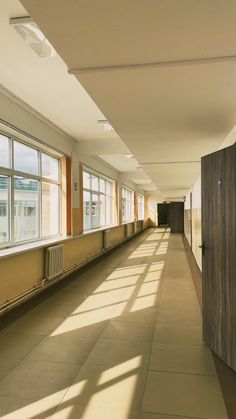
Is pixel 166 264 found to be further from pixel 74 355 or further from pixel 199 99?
pixel 199 99

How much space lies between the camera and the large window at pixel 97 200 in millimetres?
9203

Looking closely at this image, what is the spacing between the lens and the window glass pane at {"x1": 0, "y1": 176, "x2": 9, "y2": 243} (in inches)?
184

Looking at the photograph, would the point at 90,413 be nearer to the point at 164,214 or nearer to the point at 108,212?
the point at 108,212

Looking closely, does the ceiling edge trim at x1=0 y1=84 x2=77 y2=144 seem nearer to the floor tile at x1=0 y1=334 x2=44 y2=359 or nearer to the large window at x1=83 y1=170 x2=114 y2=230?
the large window at x1=83 y1=170 x2=114 y2=230

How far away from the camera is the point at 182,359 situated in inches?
120

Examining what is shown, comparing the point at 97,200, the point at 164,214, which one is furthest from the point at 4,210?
the point at 164,214

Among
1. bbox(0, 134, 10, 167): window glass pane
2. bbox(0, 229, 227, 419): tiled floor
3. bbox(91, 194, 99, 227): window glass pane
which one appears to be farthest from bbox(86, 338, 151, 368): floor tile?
bbox(91, 194, 99, 227): window glass pane

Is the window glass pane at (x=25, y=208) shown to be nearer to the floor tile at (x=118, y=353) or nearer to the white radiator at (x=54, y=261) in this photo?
the white radiator at (x=54, y=261)

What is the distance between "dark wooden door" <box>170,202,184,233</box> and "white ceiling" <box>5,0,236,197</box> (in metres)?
16.9

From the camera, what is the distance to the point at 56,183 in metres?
6.59

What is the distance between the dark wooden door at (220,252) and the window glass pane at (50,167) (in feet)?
12.1

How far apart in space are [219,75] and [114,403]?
2584 millimetres

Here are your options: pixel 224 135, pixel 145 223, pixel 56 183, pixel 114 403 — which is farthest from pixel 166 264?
pixel 145 223

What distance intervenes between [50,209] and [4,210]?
6.39ft
